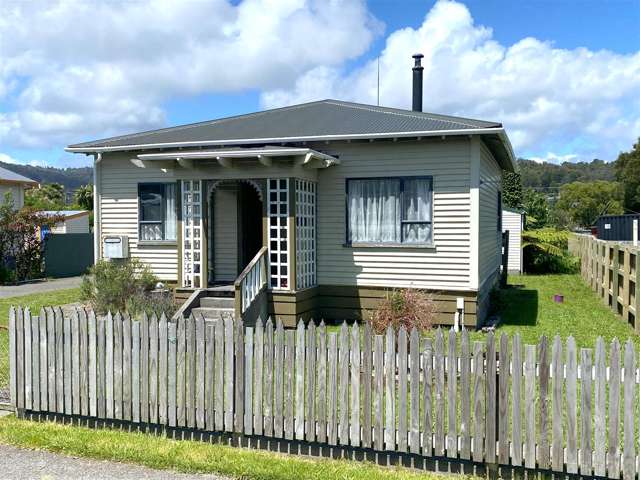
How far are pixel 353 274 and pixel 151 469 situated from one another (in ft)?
27.5

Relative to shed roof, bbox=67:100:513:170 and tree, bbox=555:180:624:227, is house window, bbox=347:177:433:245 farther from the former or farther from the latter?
tree, bbox=555:180:624:227

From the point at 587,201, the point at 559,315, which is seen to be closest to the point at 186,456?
the point at 559,315

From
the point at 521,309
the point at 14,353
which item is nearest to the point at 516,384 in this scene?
the point at 14,353

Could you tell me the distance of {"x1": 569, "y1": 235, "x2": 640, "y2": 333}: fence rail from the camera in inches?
498

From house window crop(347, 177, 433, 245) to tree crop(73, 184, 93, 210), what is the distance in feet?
145

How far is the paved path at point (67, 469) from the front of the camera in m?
5.19

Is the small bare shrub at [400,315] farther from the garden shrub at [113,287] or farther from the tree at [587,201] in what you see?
the tree at [587,201]

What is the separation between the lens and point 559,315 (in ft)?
46.1

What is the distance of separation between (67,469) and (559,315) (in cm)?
1159

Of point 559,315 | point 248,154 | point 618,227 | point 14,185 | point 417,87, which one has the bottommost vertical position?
point 559,315

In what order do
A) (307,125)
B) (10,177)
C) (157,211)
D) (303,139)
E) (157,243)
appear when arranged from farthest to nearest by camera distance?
(10,177) → (157,211) → (157,243) → (307,125) → (303,139)

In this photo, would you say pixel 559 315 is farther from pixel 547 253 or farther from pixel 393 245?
pixel 547 253

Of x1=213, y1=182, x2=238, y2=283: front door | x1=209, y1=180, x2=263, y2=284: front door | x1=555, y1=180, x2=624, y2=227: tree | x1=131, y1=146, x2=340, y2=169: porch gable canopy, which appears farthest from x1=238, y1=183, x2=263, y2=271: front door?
x1=555, y1=180, x2=624, y2=227: tree

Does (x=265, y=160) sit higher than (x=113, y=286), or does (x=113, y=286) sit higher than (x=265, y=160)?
(x=265, y=160)
